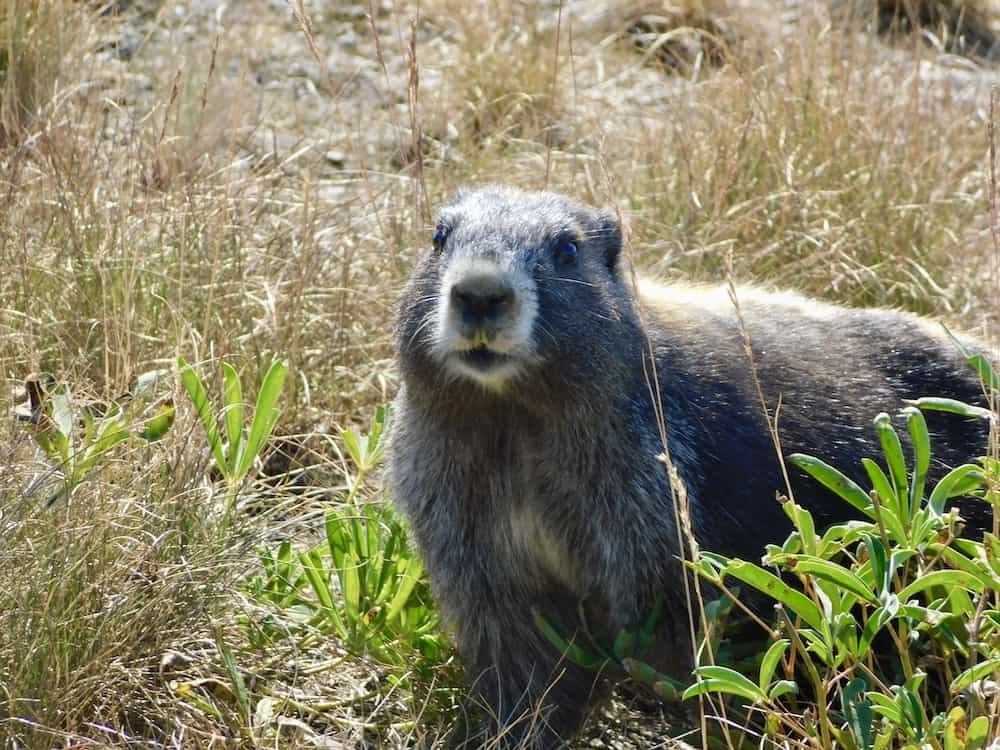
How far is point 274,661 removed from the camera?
15.6 ft

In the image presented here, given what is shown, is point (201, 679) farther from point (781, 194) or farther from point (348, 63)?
point (348, 63)

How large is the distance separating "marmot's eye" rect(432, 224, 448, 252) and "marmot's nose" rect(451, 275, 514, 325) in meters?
0.54

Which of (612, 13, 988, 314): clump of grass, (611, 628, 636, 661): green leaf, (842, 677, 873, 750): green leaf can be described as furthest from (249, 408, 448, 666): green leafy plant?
(612, 13, 988, 314): clump of grass

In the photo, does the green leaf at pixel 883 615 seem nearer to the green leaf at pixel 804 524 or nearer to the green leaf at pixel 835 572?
the green leaf at pixel 835 572

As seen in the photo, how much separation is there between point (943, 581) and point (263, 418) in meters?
2.43

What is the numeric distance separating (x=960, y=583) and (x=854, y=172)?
13.6ft

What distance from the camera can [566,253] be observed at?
4469 mm

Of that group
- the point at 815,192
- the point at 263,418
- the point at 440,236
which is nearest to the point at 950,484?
the point at 440,236

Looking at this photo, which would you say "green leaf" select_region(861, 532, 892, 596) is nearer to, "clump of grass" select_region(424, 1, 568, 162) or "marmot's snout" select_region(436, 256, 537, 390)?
"marmot's snout" select_region(436, 256, 537, 390)

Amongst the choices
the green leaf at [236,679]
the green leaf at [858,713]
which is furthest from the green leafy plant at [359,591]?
the green leaf at [858,713]

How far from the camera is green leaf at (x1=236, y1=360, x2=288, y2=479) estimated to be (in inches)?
192

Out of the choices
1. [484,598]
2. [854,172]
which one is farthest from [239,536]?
[854,172]

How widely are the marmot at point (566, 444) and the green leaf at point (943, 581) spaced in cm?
101

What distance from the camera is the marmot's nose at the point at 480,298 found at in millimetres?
4004
